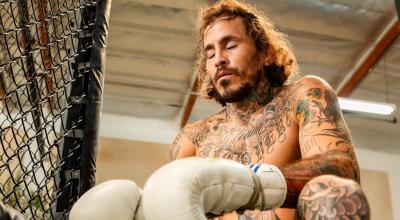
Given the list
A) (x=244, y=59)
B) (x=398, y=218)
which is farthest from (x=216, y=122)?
(x=398, y=218)

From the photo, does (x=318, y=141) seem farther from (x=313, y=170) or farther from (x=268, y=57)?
(x=268, y=57)

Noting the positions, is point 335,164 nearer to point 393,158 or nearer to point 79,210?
point 79,210

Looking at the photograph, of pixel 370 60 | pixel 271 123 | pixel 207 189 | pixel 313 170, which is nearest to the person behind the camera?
pixel 207 189

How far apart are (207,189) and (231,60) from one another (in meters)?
0.95

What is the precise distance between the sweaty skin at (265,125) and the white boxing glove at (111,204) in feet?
1.29

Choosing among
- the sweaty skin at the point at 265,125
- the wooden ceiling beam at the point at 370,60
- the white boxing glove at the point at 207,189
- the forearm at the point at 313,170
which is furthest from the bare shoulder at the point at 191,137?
the wooden ceiling beam at the point at 370,60

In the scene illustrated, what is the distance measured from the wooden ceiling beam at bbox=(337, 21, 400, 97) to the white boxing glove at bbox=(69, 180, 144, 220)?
4.17 m

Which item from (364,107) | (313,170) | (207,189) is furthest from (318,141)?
(364,107)

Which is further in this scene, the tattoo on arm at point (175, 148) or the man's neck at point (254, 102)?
the tattoo on arm at point (175, 148)

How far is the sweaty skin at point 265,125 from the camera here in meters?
1.45

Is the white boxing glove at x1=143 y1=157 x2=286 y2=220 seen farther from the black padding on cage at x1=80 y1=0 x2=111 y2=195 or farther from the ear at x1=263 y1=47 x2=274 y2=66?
the ear at x1=263 y1=47 x2=274 y2=66

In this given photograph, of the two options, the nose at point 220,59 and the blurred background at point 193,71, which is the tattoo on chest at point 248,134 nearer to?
the nose at point 220,59

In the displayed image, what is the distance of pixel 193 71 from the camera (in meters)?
5.75

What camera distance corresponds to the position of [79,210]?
3.51ft
